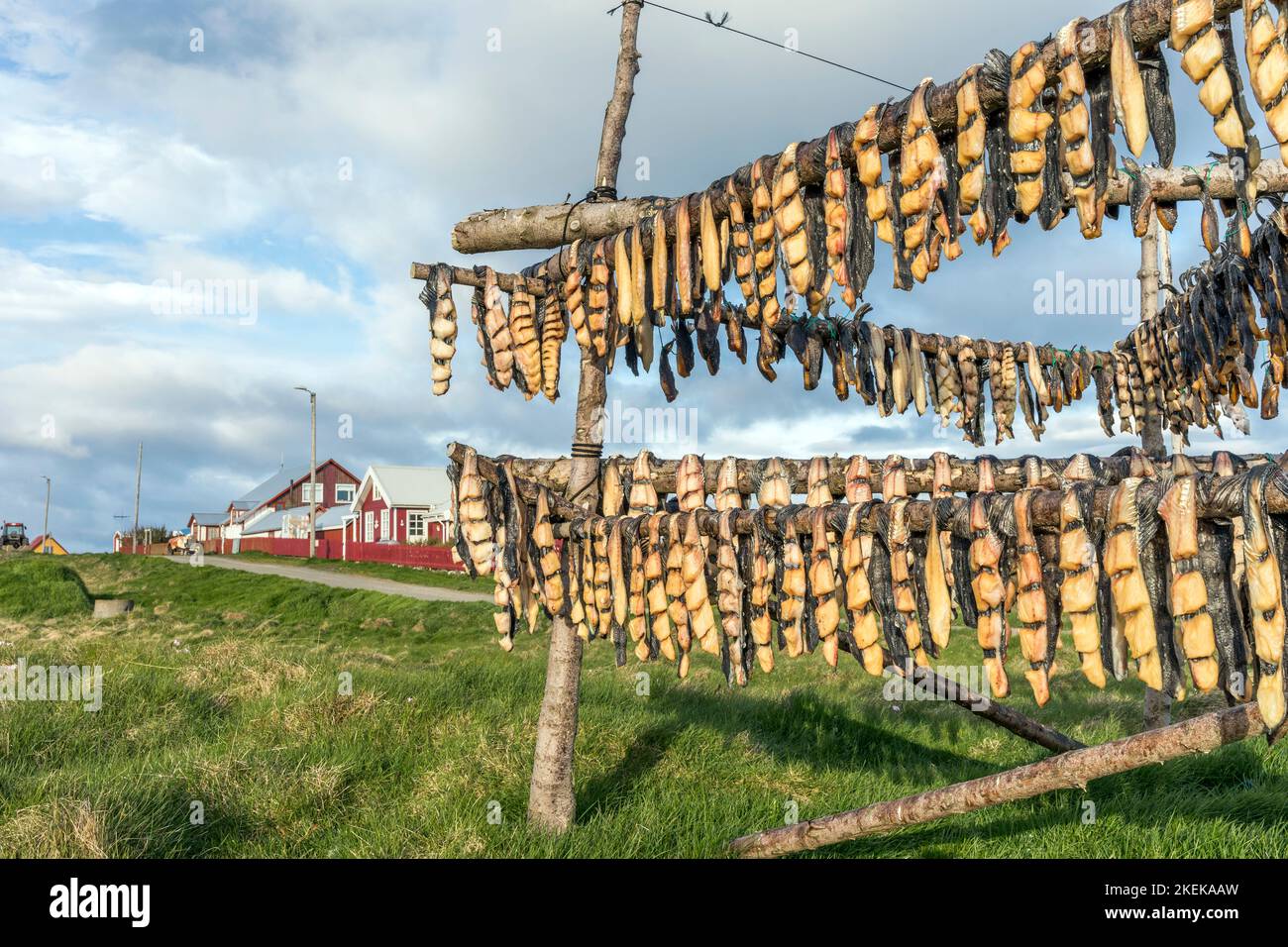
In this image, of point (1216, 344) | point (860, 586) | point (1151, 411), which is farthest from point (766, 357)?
point (1151, 411)

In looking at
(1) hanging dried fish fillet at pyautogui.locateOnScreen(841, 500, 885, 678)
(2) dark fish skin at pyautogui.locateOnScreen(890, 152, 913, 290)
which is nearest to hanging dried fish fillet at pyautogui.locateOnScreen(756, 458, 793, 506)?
(1) hanging dried fish fillet at pyautogui.locateOnScreen(841, 500, 885, 678)

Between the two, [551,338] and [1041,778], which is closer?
[1041,778]

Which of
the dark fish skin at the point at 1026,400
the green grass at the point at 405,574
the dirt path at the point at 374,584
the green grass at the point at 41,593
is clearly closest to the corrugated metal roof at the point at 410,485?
the green grass at the point at 405,574

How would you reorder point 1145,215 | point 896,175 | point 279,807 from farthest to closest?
1. point 279,807
2. point 896,175
3. point 1145,215

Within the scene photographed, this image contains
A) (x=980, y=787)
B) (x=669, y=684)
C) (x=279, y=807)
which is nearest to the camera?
(x=980, y=787)

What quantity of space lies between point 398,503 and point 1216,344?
41799mm

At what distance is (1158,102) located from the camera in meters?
2.37

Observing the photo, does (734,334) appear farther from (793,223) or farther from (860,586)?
(860,586)

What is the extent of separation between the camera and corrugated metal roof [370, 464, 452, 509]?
44.1 meters

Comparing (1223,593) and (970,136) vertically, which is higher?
(970,136)
